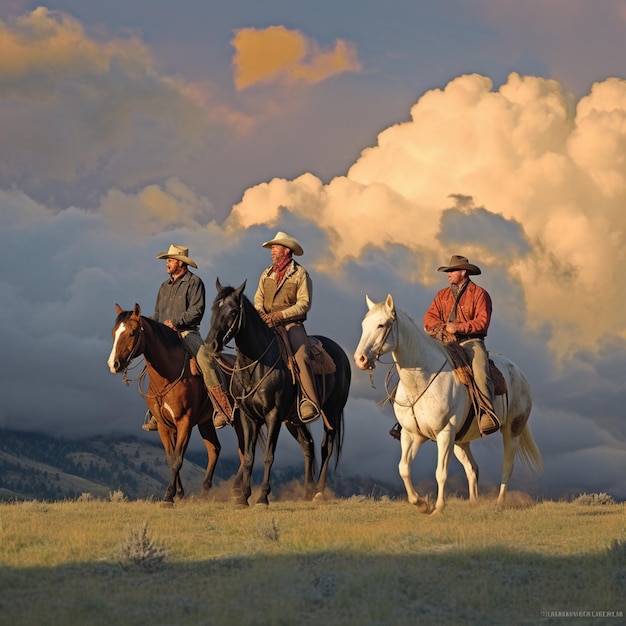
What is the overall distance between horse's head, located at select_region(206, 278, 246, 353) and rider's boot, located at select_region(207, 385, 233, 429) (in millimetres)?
2241

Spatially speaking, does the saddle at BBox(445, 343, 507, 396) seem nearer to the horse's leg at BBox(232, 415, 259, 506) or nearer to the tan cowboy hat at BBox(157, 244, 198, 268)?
the horse's leg at BBox(232, 415, 259, 506)

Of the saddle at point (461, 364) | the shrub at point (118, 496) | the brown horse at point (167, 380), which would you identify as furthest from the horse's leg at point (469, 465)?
the shrub at point (118, 496)

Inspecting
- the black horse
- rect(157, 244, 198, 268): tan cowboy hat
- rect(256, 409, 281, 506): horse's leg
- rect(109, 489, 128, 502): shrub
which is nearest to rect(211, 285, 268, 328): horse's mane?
the black horse

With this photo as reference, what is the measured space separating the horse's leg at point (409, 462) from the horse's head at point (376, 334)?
169 cm

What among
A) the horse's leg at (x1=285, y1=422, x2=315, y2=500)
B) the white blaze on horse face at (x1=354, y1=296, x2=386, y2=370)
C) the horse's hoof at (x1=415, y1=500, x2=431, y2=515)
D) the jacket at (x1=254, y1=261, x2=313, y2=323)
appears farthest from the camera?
the horse's leg at (x1=285, y1=422, x2=315, y2=500)

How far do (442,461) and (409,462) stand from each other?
52 centimetres

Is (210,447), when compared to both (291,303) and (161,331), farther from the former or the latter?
(291,303)

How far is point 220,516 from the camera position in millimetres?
16016

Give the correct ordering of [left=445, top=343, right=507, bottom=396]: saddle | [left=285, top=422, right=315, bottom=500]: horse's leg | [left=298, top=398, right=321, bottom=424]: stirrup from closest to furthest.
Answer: [left=445, top=343, right=507, bottom=396]: saddle < [left=298, top=398, right=321, bottom=424]: stirrup < [left=285, top=422, right=315, bottom=500]: horse's leg

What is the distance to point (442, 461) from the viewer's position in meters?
15.6

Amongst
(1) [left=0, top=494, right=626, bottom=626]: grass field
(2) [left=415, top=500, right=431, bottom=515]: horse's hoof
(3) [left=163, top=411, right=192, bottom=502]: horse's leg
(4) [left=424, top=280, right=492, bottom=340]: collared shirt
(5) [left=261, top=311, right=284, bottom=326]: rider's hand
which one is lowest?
(1) [left=0, top=494, right=626, bottom=626]: grass field

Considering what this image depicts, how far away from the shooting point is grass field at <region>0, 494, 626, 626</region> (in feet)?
31.4

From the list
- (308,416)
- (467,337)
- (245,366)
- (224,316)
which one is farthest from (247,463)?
(467,337)

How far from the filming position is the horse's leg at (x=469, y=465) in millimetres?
17719
